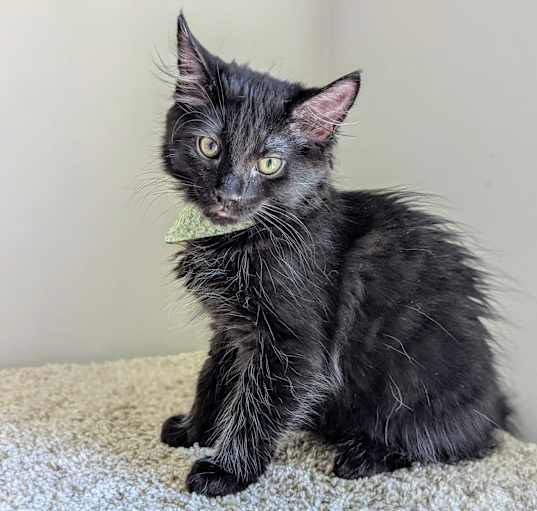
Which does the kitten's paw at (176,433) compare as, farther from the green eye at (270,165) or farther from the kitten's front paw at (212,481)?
the green eye at (270,165)

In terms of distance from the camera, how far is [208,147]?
47.5 inches

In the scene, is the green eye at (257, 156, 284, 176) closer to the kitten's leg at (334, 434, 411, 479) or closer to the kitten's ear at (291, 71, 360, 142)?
the kitten's ear at (291, 71, 360, 142)

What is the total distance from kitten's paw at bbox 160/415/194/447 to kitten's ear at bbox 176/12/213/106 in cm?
73

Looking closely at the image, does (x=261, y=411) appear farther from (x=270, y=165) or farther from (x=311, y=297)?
(x=270, y=165)

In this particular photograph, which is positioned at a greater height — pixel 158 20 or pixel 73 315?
pixel 158 20

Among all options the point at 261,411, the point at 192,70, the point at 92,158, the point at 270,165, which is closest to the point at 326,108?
the point at 270,165

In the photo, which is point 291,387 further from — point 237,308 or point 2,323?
point 2,323

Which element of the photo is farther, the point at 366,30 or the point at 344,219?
the point at 366,30

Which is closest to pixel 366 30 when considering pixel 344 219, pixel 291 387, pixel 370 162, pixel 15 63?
pixel 370 162

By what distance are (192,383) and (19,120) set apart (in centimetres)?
88

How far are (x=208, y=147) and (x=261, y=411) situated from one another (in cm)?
53

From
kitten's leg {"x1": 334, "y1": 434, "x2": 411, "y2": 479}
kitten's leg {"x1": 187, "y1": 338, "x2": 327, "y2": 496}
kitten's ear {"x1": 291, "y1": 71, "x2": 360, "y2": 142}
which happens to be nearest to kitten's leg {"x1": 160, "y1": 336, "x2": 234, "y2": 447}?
kitten's leg {"x1": 187, "y1": 338, "x2": 327, "y2": 496}

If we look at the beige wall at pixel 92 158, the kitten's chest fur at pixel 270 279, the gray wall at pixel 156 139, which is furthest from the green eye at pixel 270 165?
the beige wall at pixel 92 158

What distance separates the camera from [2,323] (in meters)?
1.80
